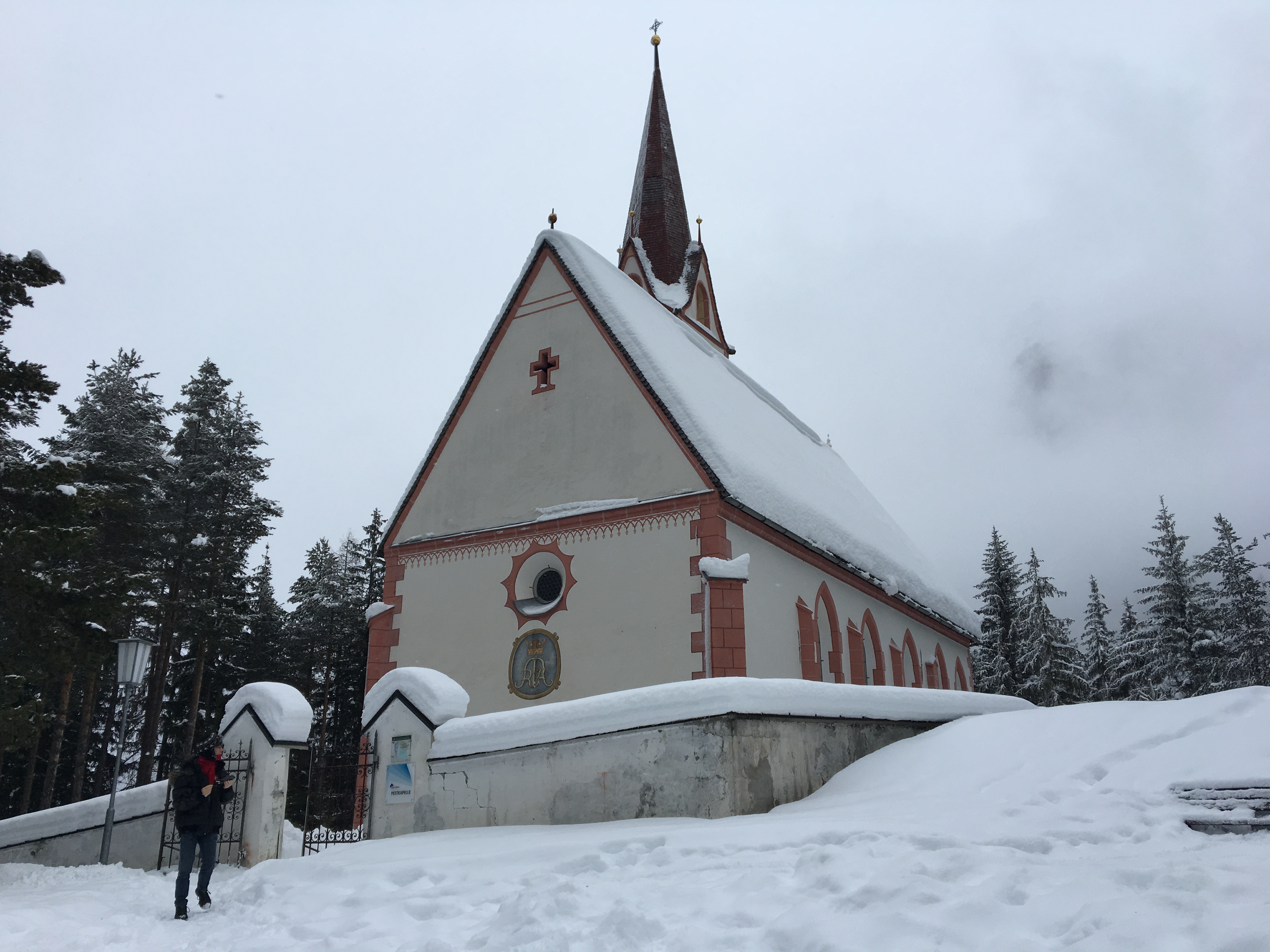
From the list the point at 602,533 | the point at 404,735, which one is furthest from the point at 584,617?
the point at 404,735

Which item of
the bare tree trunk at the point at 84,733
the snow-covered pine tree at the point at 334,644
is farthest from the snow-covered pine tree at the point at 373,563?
the bare tree trunk at the point at 84,733

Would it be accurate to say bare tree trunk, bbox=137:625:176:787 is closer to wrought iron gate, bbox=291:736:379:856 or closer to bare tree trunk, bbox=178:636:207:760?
bare tree trunk, bbox=178:636:207:760

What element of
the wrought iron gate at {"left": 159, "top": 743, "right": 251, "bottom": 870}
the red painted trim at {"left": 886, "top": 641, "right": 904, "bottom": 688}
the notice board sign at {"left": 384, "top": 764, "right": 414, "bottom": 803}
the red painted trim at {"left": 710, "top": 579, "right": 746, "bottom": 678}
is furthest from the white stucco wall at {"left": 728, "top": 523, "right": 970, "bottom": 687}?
the wrought iron gate at {"left": 159, "top": 743, "right": 251, "bottom": 870}

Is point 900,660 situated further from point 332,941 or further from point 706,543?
point 332,941

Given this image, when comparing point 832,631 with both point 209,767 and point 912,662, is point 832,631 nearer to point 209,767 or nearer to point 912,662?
point 912,662

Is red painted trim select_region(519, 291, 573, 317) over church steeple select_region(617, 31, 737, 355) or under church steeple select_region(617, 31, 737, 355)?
under

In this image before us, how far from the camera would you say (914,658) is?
23547mm

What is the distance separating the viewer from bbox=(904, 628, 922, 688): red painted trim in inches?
912

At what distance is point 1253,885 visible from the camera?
4.89 m

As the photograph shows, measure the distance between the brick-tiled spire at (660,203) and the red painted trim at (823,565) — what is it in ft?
38.3

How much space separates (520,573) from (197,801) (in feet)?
27.8

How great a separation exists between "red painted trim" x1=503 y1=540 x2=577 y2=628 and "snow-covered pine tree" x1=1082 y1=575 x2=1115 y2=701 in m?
31.5

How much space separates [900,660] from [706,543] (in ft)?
32.5

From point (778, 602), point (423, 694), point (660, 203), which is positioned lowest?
point (423, 694)
